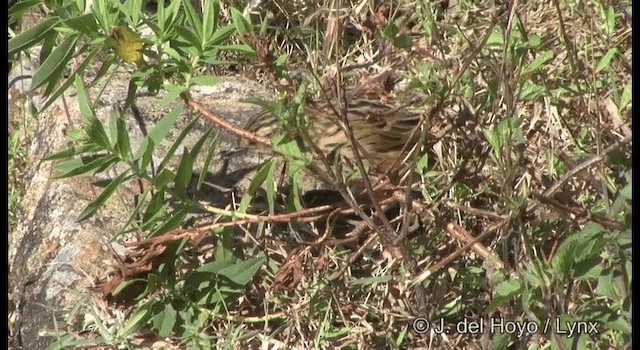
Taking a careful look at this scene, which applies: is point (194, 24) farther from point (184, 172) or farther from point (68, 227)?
point (68, 227)

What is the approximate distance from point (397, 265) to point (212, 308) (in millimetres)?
462

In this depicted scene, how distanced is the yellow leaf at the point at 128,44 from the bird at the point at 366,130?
35 centimetres

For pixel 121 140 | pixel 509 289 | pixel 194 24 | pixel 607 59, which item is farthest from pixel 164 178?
pixel 607 59

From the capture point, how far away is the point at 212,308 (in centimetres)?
259

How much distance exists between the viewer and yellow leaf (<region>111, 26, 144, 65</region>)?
245cm

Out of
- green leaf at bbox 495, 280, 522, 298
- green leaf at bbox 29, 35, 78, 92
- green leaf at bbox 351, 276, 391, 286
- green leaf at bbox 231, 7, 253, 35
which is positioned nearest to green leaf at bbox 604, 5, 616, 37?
green leaf at bbox 495, 280, 522, 298

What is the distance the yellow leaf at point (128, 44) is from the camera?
245cm

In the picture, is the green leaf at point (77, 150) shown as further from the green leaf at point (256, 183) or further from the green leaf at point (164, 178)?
the green leaf at point (256, 183)

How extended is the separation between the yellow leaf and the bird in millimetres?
347

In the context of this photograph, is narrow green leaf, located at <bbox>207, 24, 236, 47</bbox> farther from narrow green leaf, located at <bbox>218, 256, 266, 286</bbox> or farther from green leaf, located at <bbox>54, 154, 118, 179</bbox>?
narrow green leaf, located at <bbox>218, 256, 266, 286</bbox>

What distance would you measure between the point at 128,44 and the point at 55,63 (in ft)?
0.63

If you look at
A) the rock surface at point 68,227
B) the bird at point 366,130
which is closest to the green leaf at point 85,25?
the rock surface at point 68,227

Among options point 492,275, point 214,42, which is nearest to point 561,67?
point 492,275

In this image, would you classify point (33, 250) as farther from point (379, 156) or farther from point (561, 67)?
point (561, 67)
